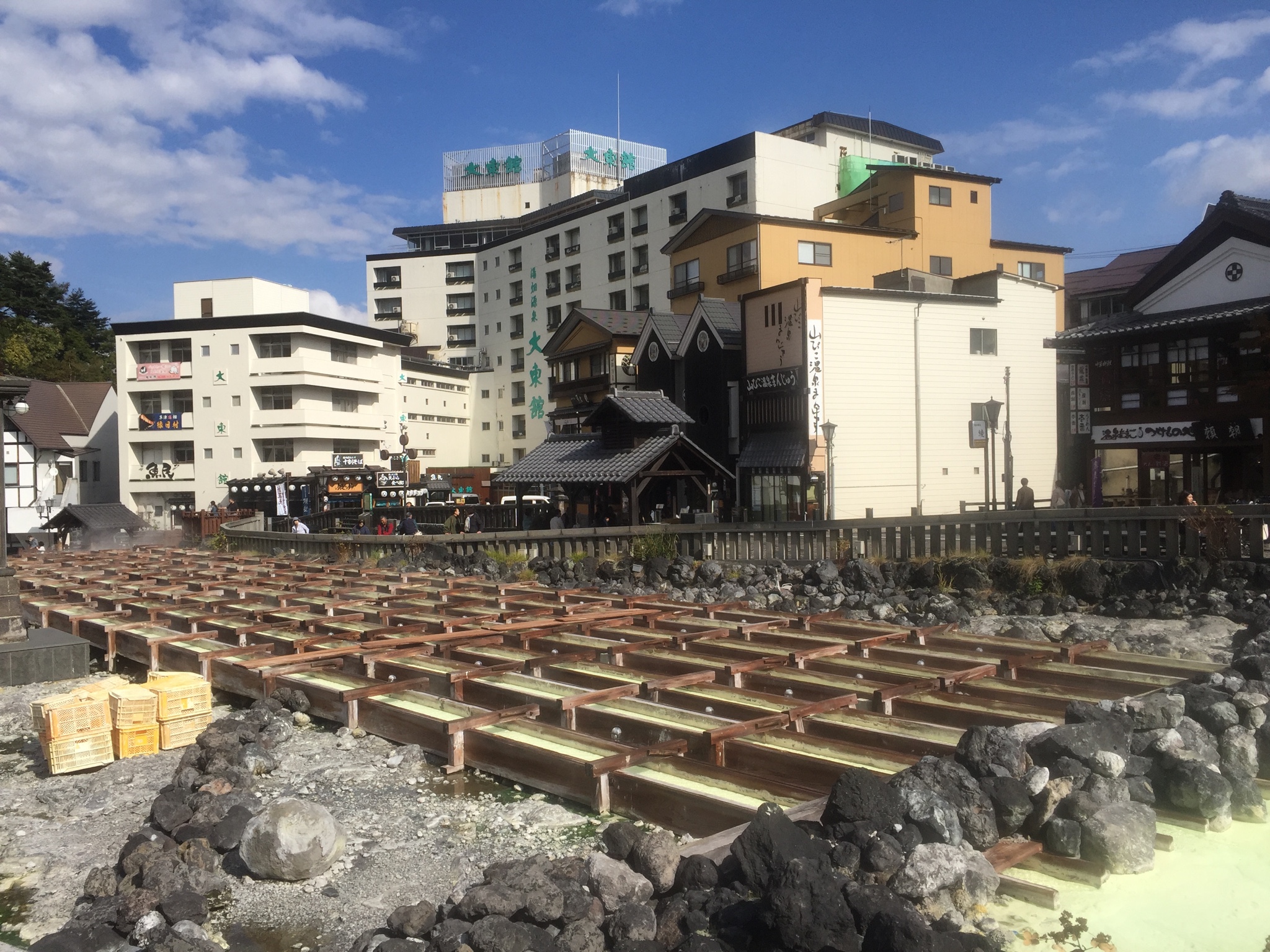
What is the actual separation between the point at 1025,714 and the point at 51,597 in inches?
667

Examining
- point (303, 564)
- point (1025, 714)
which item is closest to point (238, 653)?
point (1025, 714)

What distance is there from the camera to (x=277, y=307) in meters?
50.7

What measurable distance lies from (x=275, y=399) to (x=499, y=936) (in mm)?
48235

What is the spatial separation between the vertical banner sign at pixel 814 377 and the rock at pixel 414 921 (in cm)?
2241

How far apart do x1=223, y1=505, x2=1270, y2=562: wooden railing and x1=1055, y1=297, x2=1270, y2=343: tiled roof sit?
454 inches

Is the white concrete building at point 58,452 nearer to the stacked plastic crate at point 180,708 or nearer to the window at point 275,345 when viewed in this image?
the window at point 275,345

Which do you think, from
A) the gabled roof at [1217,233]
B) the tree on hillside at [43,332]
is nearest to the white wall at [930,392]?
the gabled roof at [1217,233]

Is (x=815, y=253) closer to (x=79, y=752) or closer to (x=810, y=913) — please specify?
(x=79, y=752)

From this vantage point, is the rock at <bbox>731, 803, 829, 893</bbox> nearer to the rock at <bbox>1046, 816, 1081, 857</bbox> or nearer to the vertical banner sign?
the rock at <bbox>1046, 816, 1081, 857</bbox>

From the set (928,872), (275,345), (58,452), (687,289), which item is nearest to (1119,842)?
(928,872)

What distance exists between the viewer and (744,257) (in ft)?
111

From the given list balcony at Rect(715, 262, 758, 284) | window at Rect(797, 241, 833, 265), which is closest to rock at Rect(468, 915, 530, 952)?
balcony at Rect(715, 262, 758, 284)

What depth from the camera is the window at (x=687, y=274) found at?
122ft

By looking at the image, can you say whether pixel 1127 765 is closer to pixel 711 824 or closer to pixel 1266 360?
pixel 711 824
